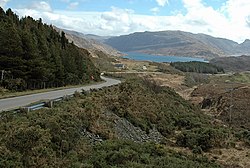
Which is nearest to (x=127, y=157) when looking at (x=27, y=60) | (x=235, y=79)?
(x=27, y=60)

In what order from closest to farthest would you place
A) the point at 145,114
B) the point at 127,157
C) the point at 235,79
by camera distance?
the point at 127,157 → the point at 145,114 → the point at 235,79

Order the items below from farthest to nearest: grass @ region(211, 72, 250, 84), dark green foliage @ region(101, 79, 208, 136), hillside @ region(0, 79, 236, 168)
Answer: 1. grass @ region(211, 72, 250, 84)
2. dark green foliage @ region(101, 79, 208, 136)
3. hillside @ region(0, 79, 236, 168)

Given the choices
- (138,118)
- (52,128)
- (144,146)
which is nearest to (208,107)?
(138,118)

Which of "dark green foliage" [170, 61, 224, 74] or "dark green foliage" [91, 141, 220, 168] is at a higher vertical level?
"dark green foliage" [91, 141, 220, 168]

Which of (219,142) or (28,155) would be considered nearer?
(28,155)

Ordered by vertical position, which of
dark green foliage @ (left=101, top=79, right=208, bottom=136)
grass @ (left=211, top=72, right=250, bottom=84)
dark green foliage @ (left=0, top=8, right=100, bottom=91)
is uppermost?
dark green foliage @ (left=0, top=8, right=100, bottom=91)

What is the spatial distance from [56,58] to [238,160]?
969 inches

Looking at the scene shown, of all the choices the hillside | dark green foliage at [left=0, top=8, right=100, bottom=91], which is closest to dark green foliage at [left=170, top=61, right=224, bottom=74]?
dark green foliage at [left=0, top=8, right=100, bottom=91]

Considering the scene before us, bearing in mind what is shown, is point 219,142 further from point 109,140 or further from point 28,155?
point 28,155

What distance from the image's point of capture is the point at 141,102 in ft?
110

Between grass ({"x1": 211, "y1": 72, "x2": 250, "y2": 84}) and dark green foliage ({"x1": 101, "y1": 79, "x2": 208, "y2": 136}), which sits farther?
grass ({"x1": 211, "y1": 72, "x2": 250, "y2": 84})

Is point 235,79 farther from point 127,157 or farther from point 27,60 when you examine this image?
point 127,157

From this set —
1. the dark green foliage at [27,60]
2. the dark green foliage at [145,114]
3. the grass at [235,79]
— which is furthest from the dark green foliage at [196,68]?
the dark green foliage at [145,114]

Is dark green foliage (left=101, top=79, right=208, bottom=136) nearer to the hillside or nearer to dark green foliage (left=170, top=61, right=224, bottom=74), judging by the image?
the hillside
